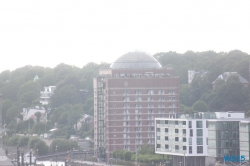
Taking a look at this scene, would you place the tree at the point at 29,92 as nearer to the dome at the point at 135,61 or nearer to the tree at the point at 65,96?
the tree at the point at 65,96

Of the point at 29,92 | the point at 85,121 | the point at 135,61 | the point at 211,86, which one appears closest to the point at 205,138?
the point at 135,61

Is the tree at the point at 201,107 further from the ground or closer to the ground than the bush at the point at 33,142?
further from the ground

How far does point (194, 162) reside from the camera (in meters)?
99.5

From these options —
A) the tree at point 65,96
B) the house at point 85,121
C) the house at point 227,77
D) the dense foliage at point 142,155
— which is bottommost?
the dense foliage at point 142,155

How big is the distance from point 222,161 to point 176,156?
7.85 m

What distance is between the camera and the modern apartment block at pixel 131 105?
118 metres

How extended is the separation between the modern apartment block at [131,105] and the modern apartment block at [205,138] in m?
13.8

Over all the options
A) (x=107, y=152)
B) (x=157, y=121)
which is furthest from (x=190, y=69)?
(x=157, y=121)

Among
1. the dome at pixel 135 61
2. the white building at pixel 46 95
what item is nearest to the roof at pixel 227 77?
the white building at pixel 46 95

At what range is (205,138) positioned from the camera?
99250 mm

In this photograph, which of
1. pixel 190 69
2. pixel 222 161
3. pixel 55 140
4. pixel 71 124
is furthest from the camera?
pixel 190 69

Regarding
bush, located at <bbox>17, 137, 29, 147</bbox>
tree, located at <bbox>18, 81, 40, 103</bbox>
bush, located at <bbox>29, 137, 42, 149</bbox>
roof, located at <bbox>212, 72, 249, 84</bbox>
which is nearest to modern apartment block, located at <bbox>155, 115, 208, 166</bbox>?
bush, located at <bbox>29, 137, 42, 149</bbox>

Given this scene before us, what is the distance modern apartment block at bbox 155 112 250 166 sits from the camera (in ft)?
306

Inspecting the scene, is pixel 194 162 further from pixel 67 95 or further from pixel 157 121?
pixel 67 95
